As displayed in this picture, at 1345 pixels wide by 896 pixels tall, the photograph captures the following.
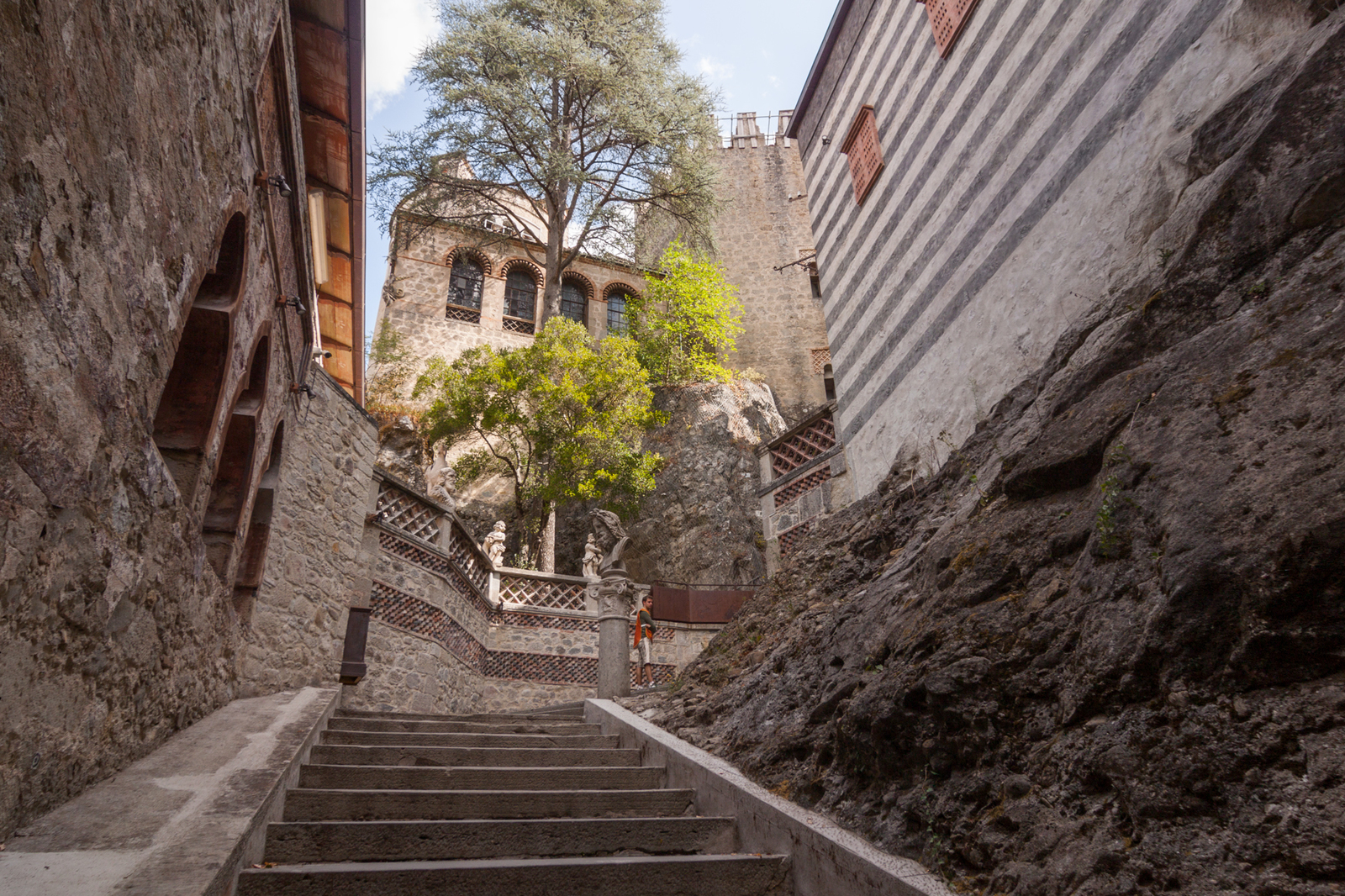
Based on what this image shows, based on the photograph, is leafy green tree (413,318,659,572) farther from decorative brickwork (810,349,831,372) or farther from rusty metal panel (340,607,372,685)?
decorative brickwork (810,349,831,372)

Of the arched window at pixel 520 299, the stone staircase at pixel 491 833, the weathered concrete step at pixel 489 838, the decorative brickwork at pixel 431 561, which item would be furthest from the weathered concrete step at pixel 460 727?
the arched window at pixel 520 299

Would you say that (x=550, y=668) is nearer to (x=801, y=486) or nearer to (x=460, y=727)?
(x=801, y=486)

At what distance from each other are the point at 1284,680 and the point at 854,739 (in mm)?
1636

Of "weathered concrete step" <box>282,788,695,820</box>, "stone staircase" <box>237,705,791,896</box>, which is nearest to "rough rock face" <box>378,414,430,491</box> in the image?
"stone staircase" <box>237,705,791,896</box>

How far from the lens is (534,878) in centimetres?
289

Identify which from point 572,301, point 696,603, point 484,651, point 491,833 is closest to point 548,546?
point 696,603

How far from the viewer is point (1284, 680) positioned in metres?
2.03

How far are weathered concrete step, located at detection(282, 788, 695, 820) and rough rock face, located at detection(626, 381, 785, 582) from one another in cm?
1281

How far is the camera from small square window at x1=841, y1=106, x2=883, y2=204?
9.16 metres

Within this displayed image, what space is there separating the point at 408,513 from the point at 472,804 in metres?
7.22

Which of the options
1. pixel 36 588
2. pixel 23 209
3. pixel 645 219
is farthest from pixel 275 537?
pixel 645 219

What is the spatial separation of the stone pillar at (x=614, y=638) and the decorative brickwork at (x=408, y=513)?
11.7 ft

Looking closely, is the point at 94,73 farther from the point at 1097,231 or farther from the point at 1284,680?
the point at 1097,231

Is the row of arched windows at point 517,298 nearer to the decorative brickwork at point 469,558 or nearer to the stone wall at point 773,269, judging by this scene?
the stone wall at point 773,269
